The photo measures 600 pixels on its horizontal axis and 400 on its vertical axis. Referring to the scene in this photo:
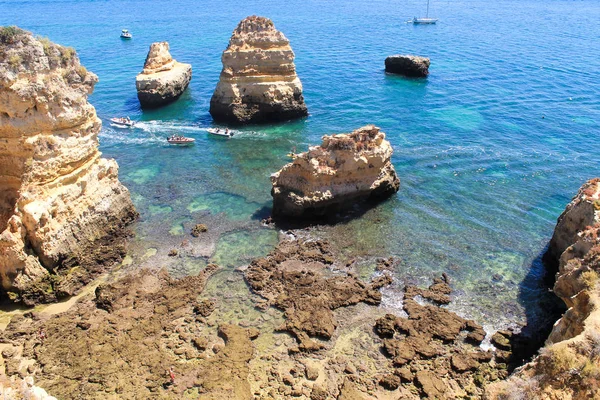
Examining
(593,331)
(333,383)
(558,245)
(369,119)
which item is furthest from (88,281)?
(369,119)

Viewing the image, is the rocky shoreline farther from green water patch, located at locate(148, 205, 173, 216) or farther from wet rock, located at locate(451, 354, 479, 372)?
green water patch, located at locate(148, 205, 173, 216)

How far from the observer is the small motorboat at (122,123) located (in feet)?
158

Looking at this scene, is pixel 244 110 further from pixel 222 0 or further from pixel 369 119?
pixel 222 0

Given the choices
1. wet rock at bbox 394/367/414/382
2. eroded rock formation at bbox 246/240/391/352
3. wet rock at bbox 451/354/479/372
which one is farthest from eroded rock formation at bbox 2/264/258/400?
wet rock at bbox 451/354/479/372

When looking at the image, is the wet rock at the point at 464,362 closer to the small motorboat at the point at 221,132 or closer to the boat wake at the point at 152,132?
the boat wake at the point at 152,132

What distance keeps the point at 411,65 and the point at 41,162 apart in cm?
5250

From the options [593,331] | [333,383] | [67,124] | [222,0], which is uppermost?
[222,0]

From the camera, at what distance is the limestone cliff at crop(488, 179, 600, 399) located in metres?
14.1

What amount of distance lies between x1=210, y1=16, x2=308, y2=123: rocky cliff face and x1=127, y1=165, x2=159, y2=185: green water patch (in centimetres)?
1218

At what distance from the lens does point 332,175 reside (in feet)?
102

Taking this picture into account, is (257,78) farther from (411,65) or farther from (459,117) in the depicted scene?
(411,65)

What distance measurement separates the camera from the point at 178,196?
35094mm

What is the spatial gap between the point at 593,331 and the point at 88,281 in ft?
81.4

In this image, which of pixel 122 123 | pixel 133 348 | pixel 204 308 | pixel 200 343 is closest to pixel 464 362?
pixel 200 343
